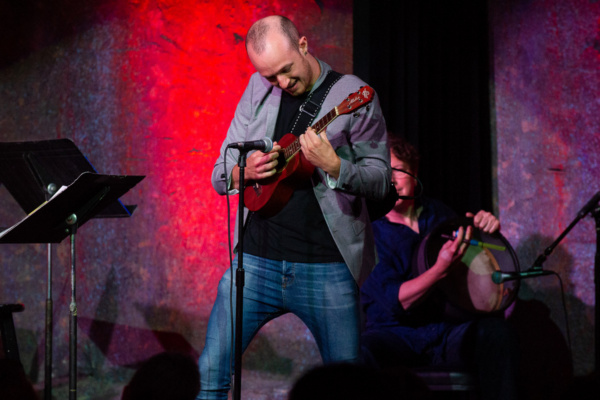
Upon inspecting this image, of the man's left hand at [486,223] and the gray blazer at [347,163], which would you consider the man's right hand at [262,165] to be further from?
the man's left hand at [486,223]

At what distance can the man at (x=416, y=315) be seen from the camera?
9.00 ft

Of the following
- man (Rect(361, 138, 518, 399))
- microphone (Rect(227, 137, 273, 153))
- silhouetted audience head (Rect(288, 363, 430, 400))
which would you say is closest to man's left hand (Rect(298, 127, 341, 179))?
microphone (Rect(227, 137, 273, 153))

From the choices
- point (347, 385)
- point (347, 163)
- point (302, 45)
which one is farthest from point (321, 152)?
point (347, 385)

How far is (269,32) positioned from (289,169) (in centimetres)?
54

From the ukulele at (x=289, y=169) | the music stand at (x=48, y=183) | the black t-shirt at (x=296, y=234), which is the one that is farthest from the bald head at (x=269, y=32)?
the music stand at (x=48, y=183)

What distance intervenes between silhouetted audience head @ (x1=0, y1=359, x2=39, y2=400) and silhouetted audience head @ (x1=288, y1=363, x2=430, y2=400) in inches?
22.1

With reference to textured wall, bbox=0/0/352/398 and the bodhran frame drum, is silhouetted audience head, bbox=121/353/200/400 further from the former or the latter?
textured wall, bbox=0/0/352/398

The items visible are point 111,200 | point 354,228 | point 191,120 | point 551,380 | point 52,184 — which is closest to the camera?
point 354,228

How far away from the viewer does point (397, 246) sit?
3184 mm

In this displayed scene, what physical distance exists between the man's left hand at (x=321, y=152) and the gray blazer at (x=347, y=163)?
0.11ft

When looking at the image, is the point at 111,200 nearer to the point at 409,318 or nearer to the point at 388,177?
the point at 388,177

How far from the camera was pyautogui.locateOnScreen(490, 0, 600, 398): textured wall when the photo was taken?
13.0 feet

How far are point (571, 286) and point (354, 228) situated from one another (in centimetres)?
236

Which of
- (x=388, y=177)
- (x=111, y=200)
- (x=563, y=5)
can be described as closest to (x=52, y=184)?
(x=111, y=200)
